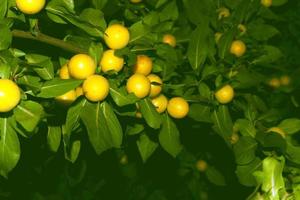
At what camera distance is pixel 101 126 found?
3.63ft

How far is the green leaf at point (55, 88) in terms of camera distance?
102cm

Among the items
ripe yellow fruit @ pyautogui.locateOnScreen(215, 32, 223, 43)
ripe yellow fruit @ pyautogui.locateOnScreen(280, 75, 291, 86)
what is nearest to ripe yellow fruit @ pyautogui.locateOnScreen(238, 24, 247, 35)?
ripe yellow fruit @ pyautogui.locateOnScreen(215, 32, 223, 43)

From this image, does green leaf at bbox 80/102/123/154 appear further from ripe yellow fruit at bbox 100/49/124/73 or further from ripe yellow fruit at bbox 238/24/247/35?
ripe yellow fruit at bbox 238/24/247/35

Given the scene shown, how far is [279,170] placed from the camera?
0.90 meters

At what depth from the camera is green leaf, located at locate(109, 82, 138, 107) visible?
3.61 ft

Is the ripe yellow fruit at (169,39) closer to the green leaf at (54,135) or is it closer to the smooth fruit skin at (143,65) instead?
the smooth fruit skin at (143,65)

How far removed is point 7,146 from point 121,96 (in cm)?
32

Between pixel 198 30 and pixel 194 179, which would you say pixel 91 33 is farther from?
pixel 194 179

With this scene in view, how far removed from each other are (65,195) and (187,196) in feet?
2.16

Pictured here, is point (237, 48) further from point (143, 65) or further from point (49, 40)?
point (49, 40)

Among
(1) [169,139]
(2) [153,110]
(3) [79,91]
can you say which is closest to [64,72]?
(3) [79,91]

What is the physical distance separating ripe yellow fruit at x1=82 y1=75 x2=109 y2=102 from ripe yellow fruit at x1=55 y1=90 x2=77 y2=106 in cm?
8

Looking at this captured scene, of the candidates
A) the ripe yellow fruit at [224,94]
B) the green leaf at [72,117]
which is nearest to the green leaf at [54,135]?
the green leaf at [72,117]

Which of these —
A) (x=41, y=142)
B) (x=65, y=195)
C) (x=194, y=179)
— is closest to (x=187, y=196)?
(x=194, y=179)
